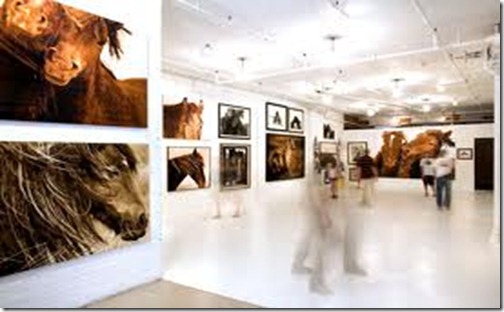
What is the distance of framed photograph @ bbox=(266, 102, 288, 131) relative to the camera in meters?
11.8

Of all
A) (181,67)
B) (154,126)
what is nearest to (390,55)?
(181,67)

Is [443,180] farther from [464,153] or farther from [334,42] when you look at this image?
[464,153]

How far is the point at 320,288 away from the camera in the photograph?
386 centimetres

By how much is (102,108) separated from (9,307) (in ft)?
5.45

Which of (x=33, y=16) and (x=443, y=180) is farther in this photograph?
(x=443, y=180)

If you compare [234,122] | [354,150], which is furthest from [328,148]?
[234,122]

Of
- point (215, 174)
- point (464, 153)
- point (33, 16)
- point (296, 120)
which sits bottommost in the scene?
point (215, 174)

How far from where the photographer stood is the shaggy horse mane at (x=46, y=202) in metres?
2.77

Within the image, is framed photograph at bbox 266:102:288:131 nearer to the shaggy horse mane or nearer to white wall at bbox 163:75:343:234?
white wall at bbox 163:75:343:234

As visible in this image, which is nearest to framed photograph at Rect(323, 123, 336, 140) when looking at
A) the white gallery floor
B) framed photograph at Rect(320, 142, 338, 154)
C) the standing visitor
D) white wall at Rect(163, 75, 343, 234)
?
framed photograph at Rect(320, 142, 338, 154)

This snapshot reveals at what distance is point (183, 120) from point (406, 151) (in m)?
10.4

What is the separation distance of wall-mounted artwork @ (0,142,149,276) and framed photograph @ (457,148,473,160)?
14.1 m

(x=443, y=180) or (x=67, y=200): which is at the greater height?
(x=67, y=200)

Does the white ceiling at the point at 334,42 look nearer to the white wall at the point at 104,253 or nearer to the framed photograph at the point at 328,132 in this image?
the white wall at the point at 104,253
